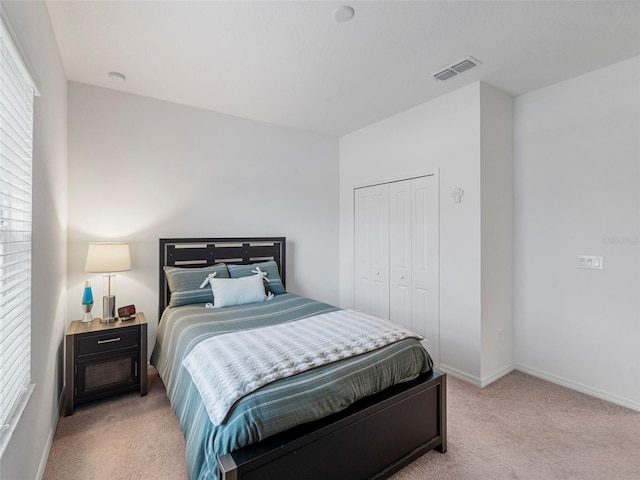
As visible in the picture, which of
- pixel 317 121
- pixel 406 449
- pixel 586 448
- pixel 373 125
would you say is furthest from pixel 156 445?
pixel 373 125

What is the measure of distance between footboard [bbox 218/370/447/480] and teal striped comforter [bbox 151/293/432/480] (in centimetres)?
5

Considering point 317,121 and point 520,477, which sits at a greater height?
point 317,121

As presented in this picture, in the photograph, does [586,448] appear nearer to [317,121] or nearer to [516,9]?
[516,9]

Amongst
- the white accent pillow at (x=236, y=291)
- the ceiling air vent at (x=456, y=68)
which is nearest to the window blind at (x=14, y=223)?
the white accent pillow at (x=236, y=291)

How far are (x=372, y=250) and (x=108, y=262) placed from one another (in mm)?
2768

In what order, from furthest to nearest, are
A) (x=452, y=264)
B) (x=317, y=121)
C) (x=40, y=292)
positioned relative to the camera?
(x=317, y=121) < (x=452, y=264) < (x=40, y=292)

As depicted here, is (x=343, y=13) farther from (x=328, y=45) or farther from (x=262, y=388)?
(x=262, y=388)

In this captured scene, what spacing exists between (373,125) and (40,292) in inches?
140

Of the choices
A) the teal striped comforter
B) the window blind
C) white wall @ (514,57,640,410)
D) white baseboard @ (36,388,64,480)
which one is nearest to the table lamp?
the teal striped comforter

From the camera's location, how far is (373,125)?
13.1ft

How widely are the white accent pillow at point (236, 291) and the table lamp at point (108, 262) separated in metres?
0.75

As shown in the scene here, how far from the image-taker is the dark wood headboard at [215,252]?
3.27m

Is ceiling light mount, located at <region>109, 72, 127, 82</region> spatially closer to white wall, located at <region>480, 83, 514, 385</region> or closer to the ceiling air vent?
the ceiling air vent

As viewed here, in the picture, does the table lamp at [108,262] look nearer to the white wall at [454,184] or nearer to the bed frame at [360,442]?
the bed frame at [360,442]
